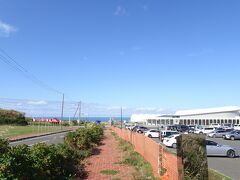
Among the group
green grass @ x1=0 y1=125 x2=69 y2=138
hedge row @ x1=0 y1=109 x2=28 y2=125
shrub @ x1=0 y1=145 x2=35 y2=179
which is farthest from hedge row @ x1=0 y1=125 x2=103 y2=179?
hedge row @ x1=0 y1=109 x2=28 y2=125

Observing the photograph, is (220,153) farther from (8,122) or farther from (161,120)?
(161,120)

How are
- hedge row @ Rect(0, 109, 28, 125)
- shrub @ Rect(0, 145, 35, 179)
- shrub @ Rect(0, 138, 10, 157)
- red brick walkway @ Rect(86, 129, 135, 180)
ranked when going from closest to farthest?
shrub @ Rect(0, 145, 35, 179)
shrub @ Rect(0, 138, 10, 157)
red brick walkway @ Rect(86, 129, 135, 180)
hedge row @ Rect(0, 109, 28, 125)

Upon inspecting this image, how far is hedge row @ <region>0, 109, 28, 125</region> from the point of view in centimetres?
9099

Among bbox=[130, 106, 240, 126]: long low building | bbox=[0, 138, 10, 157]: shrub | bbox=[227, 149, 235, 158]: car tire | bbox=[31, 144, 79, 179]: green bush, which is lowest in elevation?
bbox=[227, 149, 235, 158]: car tire

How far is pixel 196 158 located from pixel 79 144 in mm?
12661

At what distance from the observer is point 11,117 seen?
306 feet

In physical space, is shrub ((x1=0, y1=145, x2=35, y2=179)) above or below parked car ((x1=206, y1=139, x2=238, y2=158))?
above

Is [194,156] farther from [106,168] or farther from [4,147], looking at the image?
[106,168]

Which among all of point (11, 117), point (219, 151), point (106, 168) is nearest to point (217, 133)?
point (219, 151)

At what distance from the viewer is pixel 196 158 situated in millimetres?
11203

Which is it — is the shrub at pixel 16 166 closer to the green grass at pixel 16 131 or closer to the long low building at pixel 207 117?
the green grass at pixel 16 131

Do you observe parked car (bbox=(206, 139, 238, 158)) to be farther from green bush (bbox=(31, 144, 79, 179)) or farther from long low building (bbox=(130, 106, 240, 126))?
long low building (bbox=(130, 106, 240, 126))

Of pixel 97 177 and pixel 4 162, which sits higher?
pixel 4 162

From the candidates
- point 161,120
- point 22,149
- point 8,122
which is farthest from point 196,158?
point 161,120
